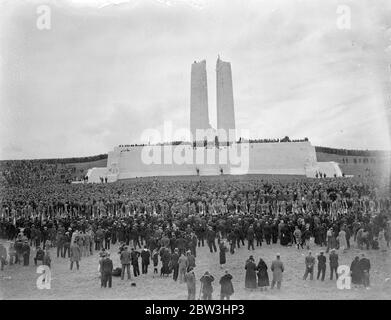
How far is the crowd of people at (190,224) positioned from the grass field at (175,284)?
31cm

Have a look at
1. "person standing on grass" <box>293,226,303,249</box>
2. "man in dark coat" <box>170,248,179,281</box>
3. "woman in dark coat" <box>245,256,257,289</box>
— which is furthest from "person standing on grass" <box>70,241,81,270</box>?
"person standing on grass" <box>293,226,303,249</box>

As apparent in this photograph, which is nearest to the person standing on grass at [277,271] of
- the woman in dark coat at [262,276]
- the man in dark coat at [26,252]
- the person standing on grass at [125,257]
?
the woman in dark coat at [262,276]

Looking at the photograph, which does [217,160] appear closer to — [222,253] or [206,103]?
[206,103]

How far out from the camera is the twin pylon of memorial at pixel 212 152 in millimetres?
36500

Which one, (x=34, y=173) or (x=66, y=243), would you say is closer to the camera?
(x=66, y=243)

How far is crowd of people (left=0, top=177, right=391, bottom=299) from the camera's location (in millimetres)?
11836

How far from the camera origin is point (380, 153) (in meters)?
15.7

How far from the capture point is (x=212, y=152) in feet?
118

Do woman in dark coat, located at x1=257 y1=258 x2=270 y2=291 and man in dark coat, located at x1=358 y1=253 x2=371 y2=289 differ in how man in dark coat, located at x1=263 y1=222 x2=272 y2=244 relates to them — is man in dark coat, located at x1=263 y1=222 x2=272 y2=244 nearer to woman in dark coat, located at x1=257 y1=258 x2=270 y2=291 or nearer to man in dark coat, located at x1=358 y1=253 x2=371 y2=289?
woman in dark coat, located at x1=257 y1=258 x2=270 y2=291

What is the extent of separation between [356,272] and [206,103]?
94.4 ft

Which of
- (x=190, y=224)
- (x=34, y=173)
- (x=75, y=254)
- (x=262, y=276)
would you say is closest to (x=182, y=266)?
(x=262, y=276)

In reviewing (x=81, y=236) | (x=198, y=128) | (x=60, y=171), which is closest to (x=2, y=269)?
(x=81, y=236)
